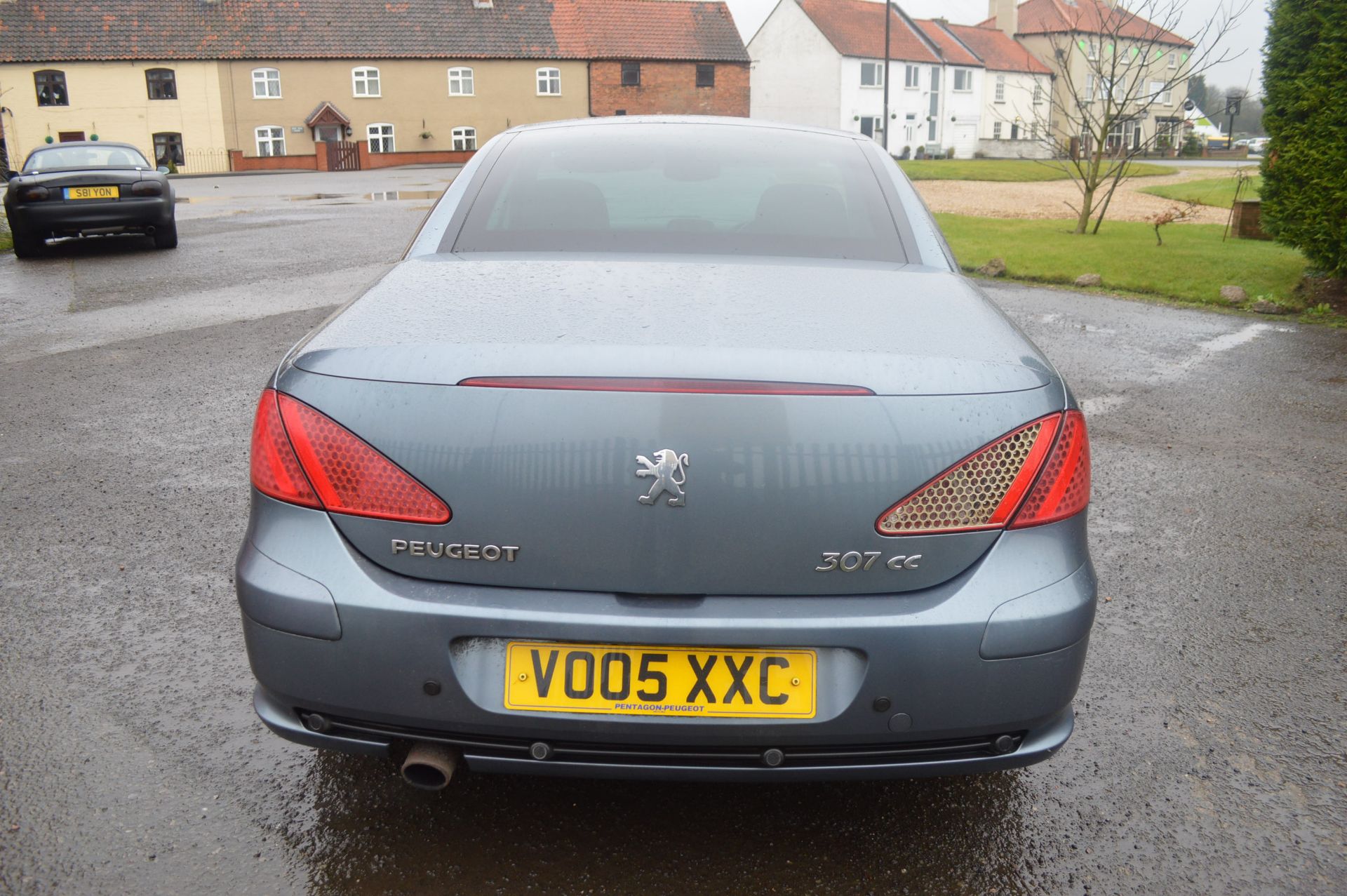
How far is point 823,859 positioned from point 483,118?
2380 inches

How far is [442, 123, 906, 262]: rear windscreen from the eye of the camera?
3.11 m

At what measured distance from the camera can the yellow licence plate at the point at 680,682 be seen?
2.11m

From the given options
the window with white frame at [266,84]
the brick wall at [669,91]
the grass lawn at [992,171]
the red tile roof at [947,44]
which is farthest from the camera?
the red tile roof at [947,44]

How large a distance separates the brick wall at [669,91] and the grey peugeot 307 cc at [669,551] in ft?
198

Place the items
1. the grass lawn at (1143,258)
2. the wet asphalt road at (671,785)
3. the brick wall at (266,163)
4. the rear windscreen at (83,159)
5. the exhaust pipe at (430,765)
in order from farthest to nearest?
1. the brick wall at (266,163)
2. the rear windscreen at (83,159)
3. the grass lawn at (1143,258)
4. the wet asphalt road at (671,785)
5. the exhaust pipe at (430,765)

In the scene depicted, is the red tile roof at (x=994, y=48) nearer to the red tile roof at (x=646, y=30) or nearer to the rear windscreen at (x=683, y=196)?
the red tile roof at (x=646, y=30)

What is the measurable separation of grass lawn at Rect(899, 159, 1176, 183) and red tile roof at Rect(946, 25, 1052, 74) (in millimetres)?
26595

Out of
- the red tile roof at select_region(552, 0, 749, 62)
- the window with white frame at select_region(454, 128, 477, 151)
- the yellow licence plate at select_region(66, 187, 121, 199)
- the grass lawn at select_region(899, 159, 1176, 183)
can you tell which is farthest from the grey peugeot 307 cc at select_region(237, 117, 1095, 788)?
the red tile roof at select_region(552, 0, 749, 62)

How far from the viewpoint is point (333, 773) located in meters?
2.85

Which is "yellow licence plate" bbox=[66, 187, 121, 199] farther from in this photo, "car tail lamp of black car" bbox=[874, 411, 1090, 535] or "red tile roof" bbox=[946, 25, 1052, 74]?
"red tile roof" bbox=[946, 25, 1052, 74]

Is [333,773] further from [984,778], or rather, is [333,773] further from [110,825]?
[984,778]

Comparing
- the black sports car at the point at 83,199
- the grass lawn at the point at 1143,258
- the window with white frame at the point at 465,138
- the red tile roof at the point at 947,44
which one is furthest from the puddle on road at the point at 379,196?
the red tile roof at the point at 947,44

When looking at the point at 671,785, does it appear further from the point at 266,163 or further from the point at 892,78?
the point at 892,78

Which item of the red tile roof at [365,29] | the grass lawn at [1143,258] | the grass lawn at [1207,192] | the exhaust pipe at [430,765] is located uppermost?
the red tile roof at [365,29]
